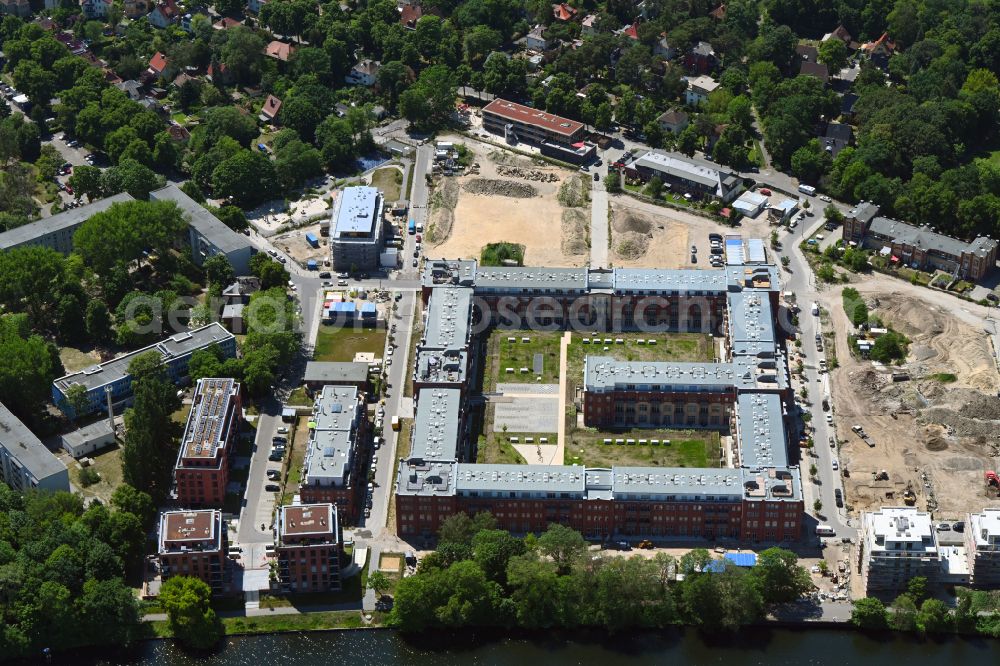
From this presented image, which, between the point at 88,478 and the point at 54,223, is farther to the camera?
the point at 54,223

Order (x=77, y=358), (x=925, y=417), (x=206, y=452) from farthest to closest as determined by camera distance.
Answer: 1. (x=77, y=358)
2. (x=925, y=417)
3. (x=206, y=452)

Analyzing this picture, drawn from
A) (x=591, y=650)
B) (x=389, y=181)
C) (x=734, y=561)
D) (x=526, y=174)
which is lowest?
(x=591, y=650)

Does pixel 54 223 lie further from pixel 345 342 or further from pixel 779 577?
pixel 779 577

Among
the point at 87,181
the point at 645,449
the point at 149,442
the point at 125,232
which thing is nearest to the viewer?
the point at 149,442

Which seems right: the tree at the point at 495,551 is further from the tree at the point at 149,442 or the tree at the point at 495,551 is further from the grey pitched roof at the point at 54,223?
the grey pitched roof at the point at 54,223

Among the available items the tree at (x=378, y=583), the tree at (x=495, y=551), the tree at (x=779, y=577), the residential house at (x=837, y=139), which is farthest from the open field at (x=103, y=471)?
the residential house at (x=837, y=139)

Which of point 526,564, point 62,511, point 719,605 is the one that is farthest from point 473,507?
point 62,511

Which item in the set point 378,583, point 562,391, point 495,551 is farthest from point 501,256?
point 378,583
